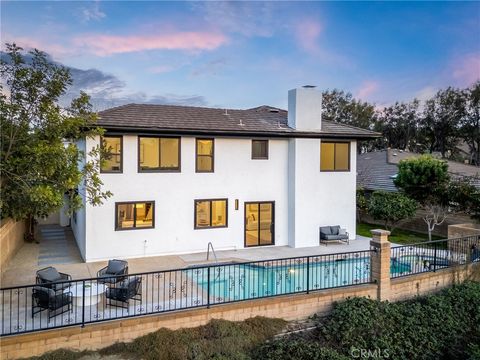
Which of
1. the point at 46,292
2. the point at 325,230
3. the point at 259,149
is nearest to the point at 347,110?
the point at 325,230

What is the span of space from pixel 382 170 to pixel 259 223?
1525 centimetres

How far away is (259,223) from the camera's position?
1677 cm

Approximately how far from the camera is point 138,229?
1457cm

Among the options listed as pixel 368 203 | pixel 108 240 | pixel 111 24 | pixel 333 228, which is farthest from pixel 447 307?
A: pixel 111 24

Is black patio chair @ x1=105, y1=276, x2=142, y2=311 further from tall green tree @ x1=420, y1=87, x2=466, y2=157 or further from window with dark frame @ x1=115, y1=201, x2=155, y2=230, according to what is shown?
tall green tree @ x1=420, y1=87, x2=466, y2=157

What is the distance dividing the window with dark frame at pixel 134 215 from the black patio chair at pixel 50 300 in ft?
18.6

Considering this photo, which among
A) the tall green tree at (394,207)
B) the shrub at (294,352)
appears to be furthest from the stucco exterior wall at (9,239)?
the tall green tree at (394,207)

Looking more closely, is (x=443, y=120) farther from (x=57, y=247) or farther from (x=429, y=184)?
(x=57, y=247)

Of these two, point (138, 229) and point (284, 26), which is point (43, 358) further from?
point (284, 26)

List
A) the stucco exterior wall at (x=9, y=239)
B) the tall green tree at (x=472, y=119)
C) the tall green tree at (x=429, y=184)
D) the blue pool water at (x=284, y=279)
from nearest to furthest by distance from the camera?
the blue pool water at (x=284, y=279), the stucco exterior wall at (x=9, y=239), the tall green tree at (x=429, y=184), the tall green tree at (x=472, y=119)

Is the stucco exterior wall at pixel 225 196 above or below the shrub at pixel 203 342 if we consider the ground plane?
above

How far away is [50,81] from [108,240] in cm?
736

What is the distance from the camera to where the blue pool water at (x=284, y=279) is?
10212 mm

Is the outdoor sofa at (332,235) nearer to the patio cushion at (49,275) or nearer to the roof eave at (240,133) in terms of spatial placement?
the roof eave at (240,133)
